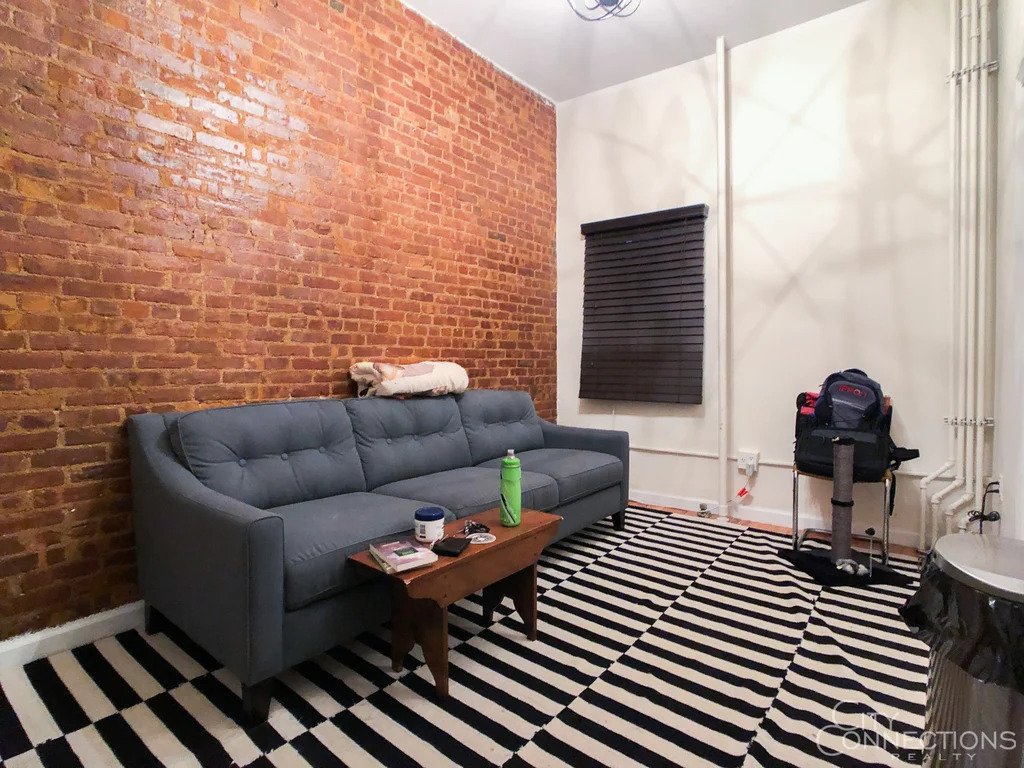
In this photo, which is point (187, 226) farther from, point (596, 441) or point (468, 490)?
point (596, 441)

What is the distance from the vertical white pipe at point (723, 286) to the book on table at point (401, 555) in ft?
8.70

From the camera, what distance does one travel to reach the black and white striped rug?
1.50 meters

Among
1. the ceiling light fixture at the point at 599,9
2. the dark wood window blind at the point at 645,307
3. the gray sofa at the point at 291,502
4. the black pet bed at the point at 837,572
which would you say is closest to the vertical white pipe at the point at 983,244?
the black pet bed at the point at 837,572

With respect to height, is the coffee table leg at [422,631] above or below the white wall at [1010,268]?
below

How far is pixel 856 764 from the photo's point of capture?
4.77 feet

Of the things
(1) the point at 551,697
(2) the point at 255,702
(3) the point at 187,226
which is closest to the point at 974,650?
(1) the point at 551,697

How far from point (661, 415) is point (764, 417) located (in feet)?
2.39

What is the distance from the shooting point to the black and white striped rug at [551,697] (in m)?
1.50

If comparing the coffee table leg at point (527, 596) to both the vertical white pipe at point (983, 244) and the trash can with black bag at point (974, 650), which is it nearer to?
the trash can with black bag at point (974, 650)

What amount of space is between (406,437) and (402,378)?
0.34 metres

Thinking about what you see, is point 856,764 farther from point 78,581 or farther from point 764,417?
point 78,581

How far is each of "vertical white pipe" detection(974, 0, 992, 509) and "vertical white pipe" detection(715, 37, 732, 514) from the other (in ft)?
4.40

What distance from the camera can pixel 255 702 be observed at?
1629 millimetres

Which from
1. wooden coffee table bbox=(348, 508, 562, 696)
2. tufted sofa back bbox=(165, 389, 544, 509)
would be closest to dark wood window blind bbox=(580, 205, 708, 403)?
tufted sofa back bbox=(165, 389, 544, 509)
